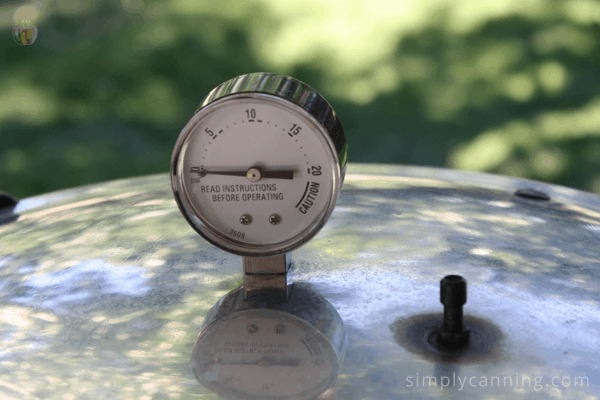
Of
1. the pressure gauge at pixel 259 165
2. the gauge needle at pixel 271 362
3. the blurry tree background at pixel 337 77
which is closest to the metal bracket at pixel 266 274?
the pressure gauge at pixel 259 165

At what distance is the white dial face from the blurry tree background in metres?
3.28

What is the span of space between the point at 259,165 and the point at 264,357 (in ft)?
1.06

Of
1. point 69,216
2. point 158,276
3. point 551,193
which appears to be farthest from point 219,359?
point 551,193

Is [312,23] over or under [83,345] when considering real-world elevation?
over

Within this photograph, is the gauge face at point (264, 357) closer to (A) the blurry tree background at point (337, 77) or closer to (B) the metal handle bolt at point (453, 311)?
(B) the metal handle bolt at point (453, 311)

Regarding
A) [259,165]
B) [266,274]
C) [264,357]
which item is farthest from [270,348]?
[259,165]

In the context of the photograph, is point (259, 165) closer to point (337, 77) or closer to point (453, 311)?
point (453, 311)

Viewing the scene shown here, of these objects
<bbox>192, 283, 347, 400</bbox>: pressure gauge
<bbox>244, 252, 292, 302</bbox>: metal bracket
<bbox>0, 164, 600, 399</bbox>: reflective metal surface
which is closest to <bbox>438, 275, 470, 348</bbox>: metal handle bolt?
<bbox>0, 164, 600, 399</bbox>: reflective metal surface

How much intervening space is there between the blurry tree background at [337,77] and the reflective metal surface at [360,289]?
111 inches

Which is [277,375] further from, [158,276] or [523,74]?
[523,74]

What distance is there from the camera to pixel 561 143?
14.1 ft

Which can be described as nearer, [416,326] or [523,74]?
[416,326]

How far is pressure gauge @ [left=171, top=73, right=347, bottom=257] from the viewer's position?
973 millimetres

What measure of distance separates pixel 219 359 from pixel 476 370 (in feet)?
1.15
